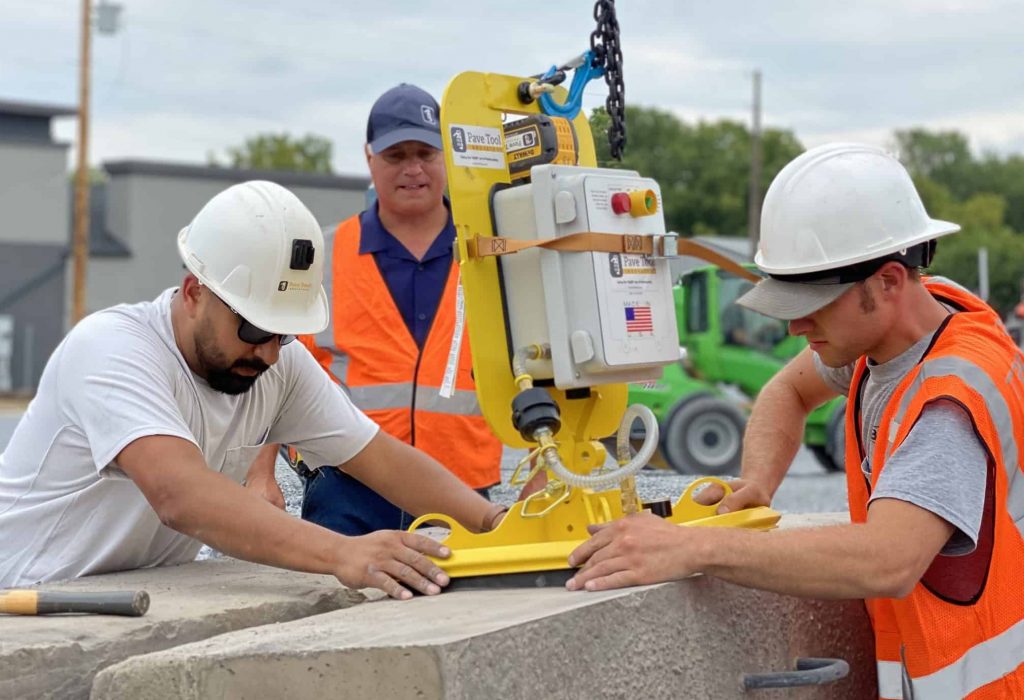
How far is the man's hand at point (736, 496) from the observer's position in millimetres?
2986

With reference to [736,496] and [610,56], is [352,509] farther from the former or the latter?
[610,56]

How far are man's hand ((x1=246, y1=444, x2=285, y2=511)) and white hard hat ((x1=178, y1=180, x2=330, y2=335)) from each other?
1028 millimetres

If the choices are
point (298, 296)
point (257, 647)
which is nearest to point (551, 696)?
point (257, 647)

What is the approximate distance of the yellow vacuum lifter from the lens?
266cm

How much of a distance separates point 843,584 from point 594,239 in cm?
82

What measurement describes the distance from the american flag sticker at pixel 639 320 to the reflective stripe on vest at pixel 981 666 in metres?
0.86

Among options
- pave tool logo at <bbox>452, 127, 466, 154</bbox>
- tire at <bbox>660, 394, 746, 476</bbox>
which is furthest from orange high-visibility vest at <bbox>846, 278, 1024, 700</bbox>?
tire at <bbox>660, 394, 746, 476</bbox>

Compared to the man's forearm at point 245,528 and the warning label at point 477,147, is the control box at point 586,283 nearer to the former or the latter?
the warning label at point 477,147

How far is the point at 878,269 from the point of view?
Result: 2.54 metres

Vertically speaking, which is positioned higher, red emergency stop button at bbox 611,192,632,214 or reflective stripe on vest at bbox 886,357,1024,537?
red emergency stop button at bbox 611,192,632,214

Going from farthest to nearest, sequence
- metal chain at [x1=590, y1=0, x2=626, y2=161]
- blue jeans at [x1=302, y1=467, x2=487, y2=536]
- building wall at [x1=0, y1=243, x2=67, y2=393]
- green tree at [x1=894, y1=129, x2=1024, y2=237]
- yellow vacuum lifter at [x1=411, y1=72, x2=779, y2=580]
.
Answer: green tree at [x1=894, y1=129, x2=1024, y2=237], building wall at [x1=0, y1=243, x2=67, y2=393], blue jeans at [x1=302, y1=467, x2=487, y2=536], metal chain at [x1=590, y1=0, x2=626, y2=161], yellow vacuum lifter at [x1=411, y1=72, x2=779, y2=580]

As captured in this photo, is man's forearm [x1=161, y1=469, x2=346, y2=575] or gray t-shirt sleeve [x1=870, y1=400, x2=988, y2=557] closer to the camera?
gray t-shirt sleeve [x1=870, y1=400, x2=988, y2=557]

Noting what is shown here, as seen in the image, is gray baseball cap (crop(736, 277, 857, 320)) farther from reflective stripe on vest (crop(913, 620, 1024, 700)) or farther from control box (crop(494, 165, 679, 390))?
reflective stripe on vest (crop(913, 620, 1024, 700))

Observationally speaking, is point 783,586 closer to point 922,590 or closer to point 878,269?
point 922,590
